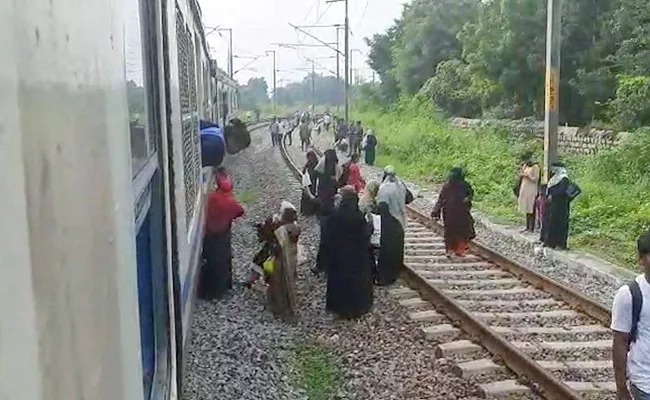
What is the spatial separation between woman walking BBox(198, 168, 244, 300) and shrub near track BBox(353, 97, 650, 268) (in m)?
5.01

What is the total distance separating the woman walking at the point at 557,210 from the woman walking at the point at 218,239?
13.9 feet

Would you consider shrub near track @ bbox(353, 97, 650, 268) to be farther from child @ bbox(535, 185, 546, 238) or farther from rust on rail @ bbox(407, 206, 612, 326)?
rust on rail @ bbox(407, 206, 612, 326)

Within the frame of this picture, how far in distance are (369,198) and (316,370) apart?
2785mm

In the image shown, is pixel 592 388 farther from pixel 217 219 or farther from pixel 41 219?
pixel 41 219

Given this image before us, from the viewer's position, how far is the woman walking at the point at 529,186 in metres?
12.0

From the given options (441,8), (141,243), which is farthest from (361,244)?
(441,8)

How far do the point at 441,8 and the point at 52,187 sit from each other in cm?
3773

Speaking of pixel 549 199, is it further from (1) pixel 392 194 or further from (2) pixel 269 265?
(2) pixel 269 265

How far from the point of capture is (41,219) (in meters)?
0.85

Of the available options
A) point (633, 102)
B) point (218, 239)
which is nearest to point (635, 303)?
point (218, 239)

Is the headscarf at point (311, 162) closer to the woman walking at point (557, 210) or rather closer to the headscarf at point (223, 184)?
the woman walking at point (557, 210)

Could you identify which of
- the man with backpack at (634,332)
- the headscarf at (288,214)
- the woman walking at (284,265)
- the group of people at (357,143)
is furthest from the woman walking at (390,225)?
the group of people at (357,143)

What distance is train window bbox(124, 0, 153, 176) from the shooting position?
6.20ft

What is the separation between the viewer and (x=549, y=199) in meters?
10.7
